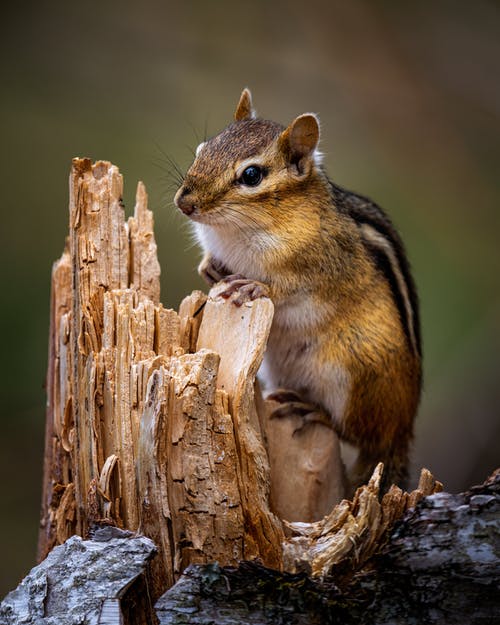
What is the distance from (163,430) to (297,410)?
4.01 ft

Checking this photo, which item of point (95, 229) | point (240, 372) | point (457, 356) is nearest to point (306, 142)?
point (95, 229)

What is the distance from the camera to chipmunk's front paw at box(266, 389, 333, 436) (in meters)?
3.35

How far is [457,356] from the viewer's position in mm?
6328

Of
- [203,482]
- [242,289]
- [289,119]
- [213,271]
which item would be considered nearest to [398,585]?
[203,482]

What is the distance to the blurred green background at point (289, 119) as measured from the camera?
6.32m

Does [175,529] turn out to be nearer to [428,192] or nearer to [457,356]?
[457,356]

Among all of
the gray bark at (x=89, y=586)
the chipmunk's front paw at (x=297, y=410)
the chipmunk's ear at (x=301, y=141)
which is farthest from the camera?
the chipmunk's ear at (x=301, y=141)

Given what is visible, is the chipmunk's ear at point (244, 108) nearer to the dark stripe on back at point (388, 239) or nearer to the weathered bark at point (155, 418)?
the dark stripe on back at point (388, 239)

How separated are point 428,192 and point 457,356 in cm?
145

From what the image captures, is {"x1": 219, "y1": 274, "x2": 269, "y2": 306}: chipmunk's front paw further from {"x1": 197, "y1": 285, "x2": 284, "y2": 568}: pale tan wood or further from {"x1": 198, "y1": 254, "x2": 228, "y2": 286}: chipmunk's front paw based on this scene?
{"x1": 198, "y1": 254, "x2": 228, "y2": 286}: chipmunk's front paw

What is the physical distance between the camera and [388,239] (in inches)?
152

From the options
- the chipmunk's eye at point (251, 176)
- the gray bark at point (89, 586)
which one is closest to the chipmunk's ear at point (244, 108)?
the chipmunk's eye at point (251, 176)

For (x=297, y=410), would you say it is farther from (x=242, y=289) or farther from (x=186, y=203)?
(x=186, y=203)

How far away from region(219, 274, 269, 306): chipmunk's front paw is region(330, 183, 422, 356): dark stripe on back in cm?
64
